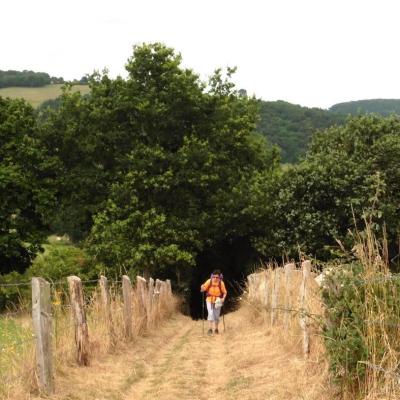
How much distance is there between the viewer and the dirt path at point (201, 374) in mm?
7941

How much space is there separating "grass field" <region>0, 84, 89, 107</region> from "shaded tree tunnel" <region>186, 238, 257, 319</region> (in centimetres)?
8938

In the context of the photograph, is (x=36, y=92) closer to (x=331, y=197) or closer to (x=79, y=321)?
(x=331, y=197)

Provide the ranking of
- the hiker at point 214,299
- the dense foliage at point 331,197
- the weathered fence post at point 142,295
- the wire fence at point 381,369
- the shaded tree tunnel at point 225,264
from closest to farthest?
the wire fence at point 381,369 → the weathered fence post at point 142,295 → the hiker at point 214,299 → the dense foliage at point 331,197 → the shaded tree tunnel at point 225,264

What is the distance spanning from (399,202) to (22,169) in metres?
18.7

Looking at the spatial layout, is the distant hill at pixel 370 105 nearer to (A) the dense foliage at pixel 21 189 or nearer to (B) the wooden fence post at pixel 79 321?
(A) the dense foliage at pixel 21 189

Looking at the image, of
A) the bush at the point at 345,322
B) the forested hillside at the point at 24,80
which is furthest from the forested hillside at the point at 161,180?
the forested hillside at the point at 24,80

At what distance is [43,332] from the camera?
25.5 feet

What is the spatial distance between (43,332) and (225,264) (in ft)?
102

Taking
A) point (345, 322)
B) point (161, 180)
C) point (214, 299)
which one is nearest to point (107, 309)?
point (214, 299)

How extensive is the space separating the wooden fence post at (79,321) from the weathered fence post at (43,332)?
5.30 feet

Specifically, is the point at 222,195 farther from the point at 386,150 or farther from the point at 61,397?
the point at 61,397

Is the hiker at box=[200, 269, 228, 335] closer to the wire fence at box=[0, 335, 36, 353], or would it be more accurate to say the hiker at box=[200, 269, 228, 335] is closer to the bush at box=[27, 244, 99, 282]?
the wire fence at box=[0, 335, 36, 353]

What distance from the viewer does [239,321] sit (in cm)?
1938

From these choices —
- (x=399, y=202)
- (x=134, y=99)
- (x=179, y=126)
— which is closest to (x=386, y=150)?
(x=399, y=202)
